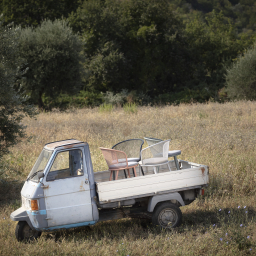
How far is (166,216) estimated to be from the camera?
16.6 feet

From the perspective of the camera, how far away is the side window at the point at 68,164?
4793 millimetres

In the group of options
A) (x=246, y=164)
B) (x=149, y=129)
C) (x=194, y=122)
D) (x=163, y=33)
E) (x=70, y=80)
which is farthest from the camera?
(x=163, y=33)

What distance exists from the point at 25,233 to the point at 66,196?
92cm

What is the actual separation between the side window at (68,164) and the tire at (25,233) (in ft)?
3.07

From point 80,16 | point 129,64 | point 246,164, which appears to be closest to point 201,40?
point 129,64

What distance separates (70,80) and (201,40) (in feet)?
63.7

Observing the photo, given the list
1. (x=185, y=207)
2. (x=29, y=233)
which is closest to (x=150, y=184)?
(x=185, y=207)

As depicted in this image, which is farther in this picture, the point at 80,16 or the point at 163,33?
the point at 163,33

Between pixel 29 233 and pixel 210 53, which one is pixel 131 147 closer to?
pixel 29 233

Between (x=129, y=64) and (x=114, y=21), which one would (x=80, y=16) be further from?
(x=129, y=64)

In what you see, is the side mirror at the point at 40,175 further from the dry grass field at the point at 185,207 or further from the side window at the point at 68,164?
the dry grass field at the point at 185,207

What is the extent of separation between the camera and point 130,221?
18.6ft

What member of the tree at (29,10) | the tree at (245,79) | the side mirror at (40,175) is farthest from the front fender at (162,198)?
the tree at (29,10)

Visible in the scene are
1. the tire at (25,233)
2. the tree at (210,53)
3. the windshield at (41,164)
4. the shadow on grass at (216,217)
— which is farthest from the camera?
the tree at (210,53)
